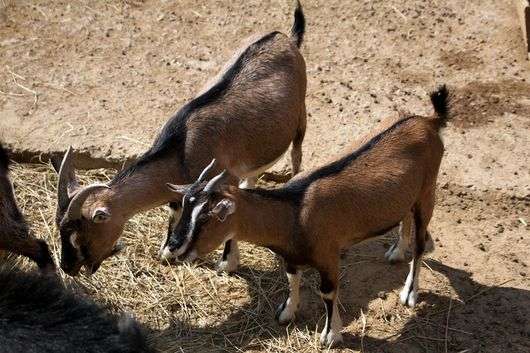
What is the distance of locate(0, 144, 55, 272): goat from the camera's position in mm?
6859

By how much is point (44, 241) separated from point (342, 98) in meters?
3.89

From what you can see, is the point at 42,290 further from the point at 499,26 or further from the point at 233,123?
the point at 499,26

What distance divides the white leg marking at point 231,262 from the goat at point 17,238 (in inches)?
59.8

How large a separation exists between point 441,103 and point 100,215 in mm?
2964

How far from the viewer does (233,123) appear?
693cm

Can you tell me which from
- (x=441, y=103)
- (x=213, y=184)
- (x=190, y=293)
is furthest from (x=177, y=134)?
(x=441, y=103)

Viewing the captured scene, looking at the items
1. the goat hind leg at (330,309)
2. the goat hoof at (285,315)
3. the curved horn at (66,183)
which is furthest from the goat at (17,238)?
the goat hind leg at (330,309)

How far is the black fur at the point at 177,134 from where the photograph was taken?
21.7ft

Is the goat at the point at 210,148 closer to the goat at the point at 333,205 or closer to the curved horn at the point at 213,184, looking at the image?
the goat at the point at 333,205

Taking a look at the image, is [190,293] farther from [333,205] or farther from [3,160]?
[3,160]

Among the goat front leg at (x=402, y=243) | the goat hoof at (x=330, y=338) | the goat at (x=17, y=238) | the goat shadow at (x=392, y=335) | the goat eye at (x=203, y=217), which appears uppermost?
the goat eye at (x=203, y=217)

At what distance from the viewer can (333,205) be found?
611 centimetres

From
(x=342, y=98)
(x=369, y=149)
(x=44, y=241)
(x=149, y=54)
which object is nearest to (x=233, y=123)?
(x=369, y=149)

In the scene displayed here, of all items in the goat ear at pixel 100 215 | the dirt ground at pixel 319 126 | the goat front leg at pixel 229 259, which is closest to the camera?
the goat ear at pixel 100 215
